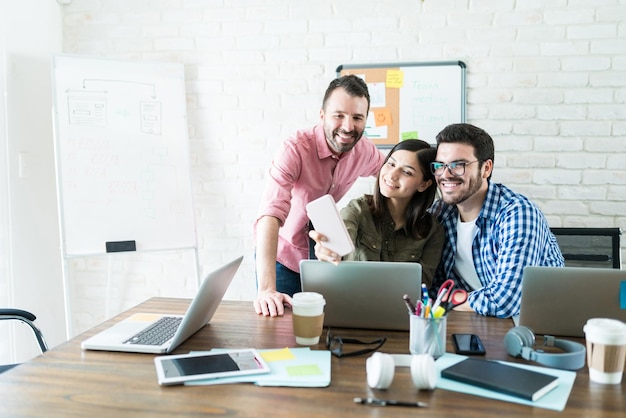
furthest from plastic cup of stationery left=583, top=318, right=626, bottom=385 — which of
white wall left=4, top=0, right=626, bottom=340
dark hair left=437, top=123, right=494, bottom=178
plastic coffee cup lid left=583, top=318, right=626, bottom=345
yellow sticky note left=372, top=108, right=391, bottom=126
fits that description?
yellow sticky note left=372, top=108, right=391, bottom=126

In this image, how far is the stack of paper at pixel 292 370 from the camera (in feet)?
3.69

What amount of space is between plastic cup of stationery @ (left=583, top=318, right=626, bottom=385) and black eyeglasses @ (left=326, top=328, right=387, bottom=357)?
1.49 feet

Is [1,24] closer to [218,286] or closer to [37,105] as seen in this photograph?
[37,105]

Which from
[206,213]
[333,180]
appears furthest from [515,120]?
[206,213]

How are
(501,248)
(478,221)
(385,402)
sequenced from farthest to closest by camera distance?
1. (478,221)
2. (501,248)
3. (385,402)

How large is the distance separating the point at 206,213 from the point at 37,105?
1004 mm

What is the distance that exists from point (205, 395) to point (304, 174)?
1.35 metres

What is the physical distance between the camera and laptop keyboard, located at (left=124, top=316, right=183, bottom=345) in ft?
4.46

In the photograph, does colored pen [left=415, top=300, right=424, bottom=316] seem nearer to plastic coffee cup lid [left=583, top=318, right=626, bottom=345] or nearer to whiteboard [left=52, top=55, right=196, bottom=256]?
plastic coffee cup lid [left=583, top=318, right=626, bottom=345]

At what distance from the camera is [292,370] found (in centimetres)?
119

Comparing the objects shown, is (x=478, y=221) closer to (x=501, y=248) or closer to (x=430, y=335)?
(x=501, y=248)

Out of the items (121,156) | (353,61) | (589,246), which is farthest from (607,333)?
(121,156)

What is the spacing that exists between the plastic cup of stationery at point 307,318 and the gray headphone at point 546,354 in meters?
0.43

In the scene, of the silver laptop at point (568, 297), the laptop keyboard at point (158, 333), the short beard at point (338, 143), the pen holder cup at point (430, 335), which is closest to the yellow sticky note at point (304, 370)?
the pen holder cup at point (430, 335)
